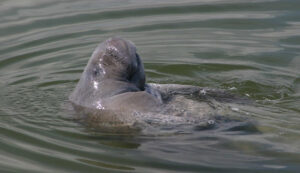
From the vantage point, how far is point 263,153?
21.7 ft

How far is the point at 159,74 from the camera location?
31.3 feet

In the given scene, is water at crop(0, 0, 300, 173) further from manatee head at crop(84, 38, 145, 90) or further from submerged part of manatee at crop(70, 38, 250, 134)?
manatee head at crop(84, 38, 145, 90)

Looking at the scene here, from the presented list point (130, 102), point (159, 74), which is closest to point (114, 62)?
point (130, 102)

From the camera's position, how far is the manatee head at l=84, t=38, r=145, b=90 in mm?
7559

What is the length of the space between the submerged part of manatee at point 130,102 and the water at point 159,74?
15 cm

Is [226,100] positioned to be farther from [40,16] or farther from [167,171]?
[40,16]

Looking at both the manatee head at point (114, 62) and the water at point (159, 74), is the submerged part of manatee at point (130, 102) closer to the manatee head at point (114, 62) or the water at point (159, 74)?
the manatee head at point (114, 62)

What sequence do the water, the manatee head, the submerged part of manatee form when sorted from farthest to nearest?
the manatee head → the submerged part of manatee → the water

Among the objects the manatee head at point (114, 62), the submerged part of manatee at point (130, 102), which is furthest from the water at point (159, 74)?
the manatee head at point (114, 62)

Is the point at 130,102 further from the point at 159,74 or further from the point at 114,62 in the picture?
the point at 159,74

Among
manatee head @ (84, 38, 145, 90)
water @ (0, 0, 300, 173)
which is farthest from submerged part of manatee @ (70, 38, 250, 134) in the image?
water @ (0, 0, 300, 173)

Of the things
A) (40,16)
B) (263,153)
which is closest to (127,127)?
(263,153)

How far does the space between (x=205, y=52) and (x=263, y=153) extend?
13.2 ft

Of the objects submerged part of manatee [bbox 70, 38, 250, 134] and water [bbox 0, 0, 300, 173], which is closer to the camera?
water [bbox 0, 0, 300, 173]
